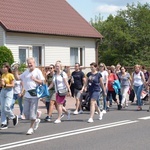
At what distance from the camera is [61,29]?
2931cm

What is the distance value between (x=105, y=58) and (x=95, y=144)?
3624cm

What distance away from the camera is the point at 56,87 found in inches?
536

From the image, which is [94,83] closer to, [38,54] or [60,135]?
[60,135]

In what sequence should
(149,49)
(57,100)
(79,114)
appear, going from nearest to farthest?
(57,100) → (79,114) → (149,49)

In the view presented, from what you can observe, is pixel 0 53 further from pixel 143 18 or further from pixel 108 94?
pixel 143 18

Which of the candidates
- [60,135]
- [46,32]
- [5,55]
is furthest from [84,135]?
[46,32]

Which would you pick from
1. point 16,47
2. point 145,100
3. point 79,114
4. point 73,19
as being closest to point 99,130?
point 79,114

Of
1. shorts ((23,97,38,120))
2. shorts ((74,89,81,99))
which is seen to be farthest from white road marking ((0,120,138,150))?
shorts ((74,89,81,99))

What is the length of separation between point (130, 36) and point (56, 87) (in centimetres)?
2988

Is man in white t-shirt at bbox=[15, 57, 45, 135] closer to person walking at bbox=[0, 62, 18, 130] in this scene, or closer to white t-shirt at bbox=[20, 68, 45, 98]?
white t-shirt at bbox=[20, 68, 45, 98]

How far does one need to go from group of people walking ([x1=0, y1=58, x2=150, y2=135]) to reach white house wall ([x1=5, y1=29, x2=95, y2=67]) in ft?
27.1

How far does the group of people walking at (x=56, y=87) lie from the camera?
11.4 metres

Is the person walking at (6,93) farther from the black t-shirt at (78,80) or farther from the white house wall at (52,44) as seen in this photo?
the white house wall at (52,44)

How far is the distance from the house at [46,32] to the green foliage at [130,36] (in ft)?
33.8
